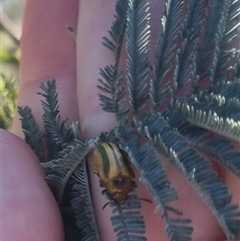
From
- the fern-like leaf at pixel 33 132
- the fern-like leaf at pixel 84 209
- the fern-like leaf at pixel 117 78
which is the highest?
the fern-like leaf at pixel 117 78

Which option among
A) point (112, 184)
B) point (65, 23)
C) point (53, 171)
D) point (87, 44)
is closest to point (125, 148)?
point (112, 184)

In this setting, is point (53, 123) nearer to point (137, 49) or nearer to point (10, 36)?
point (137, 49)

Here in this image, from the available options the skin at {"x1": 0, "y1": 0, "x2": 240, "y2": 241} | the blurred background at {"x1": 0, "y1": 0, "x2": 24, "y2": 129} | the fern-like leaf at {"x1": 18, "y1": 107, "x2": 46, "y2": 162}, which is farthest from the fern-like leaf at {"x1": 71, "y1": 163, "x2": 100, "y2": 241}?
the blurred background at {"x1": 0, "y1": 0, "x2": 24, "y2": 129}

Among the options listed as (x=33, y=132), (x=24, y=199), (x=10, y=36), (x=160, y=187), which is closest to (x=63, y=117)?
(x=33, y=132)

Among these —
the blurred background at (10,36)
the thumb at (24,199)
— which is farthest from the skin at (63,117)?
the blurred background at (10,36)

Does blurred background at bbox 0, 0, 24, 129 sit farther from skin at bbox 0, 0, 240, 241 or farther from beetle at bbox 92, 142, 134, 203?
beetle at bbox 92, 142, 134, 203

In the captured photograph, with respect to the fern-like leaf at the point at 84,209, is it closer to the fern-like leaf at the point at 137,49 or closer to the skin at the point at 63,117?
the skin at the point at 63,117

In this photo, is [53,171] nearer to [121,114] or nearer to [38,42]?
[121,114]

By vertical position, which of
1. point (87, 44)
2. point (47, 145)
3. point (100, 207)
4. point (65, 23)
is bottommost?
point (100, 207)
